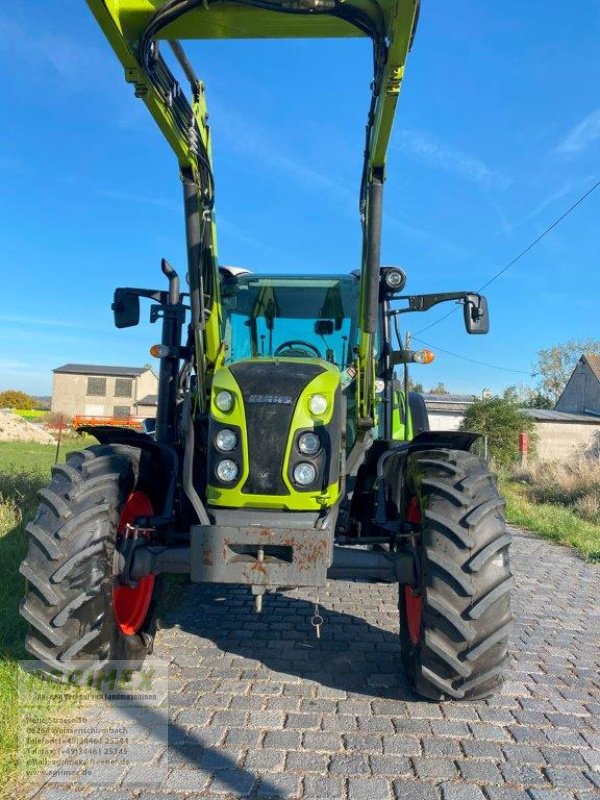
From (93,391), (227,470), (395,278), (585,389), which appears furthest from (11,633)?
(93,391)

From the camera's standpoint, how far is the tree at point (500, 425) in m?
25.0

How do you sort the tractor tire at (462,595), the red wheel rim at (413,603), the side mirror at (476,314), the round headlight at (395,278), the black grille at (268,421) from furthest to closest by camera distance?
the round headlight at (395,278), the side mirror at (476,314), the red wheel rim at (413,603), the black grille at (268,421), the tractor tire at (462,595)

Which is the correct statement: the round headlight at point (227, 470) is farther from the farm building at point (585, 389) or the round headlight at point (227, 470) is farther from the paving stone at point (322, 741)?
the farm building at point (585, 389)

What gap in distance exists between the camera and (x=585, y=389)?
41.7 m

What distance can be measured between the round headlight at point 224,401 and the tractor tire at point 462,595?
4.04 feet

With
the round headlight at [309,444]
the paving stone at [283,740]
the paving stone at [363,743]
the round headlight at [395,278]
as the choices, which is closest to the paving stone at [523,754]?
the paving stone at [363,743]

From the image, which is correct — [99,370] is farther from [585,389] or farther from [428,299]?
[428,299]

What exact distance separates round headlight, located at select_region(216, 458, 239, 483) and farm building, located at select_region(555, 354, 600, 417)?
1570 inches

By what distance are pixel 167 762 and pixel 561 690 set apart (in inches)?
92.2

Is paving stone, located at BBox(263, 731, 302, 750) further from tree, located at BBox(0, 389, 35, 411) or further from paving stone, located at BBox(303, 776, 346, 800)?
tree, located at BBox(0, 389, 35, 411)

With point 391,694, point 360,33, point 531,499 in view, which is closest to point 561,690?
point 391,694

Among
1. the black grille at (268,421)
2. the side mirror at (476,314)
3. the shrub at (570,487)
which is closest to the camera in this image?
the black grille at (268,421)

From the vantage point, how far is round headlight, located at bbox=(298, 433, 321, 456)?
3584mm

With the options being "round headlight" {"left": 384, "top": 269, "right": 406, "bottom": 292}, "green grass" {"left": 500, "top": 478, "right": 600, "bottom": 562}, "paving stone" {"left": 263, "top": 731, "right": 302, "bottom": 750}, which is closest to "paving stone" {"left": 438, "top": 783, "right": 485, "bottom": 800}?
"paving stone" {"left": 263, "top": 731, "right": 302, "bottom": 750}
